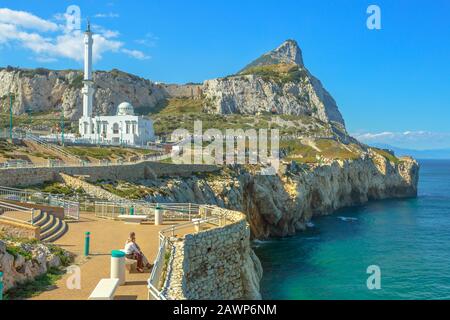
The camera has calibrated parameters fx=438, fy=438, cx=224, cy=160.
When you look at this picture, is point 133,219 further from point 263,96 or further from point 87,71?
point 263,96

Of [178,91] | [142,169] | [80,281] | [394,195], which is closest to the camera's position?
[80,281]

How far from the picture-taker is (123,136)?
263 ft

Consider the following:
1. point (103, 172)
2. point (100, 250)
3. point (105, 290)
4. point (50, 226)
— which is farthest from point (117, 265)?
point (103, 172)

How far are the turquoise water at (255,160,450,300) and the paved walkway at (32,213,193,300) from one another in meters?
14.7

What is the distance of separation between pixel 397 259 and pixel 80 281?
36.6 metres

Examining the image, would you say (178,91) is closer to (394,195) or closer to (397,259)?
(394,195)

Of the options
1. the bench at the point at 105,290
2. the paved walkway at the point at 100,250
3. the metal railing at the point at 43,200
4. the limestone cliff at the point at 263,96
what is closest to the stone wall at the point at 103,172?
the metal railing at the point at 43,200

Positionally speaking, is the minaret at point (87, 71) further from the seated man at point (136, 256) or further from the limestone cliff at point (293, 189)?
the seated man at point (136, 256)

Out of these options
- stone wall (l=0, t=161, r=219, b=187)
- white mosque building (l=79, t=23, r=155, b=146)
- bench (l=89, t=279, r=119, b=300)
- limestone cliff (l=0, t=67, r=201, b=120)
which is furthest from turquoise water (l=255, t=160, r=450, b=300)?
limestone cliff (l=0, t=67, r=201, b=120)

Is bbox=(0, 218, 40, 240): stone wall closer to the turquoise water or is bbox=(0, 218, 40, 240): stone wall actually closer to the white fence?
the white fence

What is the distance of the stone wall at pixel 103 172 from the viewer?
30.6 metres

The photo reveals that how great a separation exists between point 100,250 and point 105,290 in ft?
20.2

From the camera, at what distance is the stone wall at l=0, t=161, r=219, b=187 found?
100ft

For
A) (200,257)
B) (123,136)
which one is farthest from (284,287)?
(123,136)
